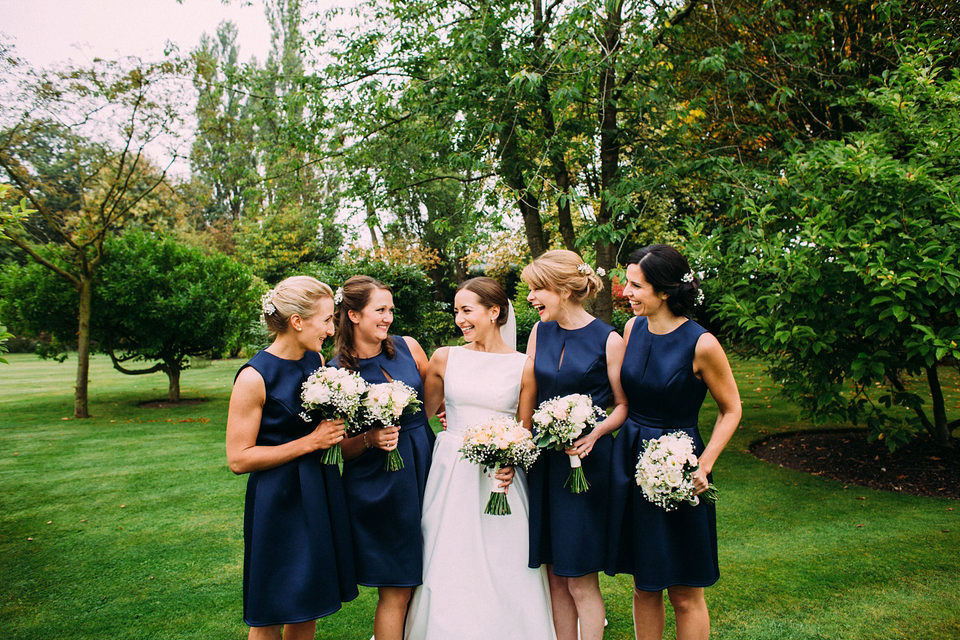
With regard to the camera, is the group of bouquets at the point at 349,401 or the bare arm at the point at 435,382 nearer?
the group of bouquets at the point at 349,401

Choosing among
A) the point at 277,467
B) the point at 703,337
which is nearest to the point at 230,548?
the point at 277,467

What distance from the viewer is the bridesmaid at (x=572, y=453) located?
130 inches

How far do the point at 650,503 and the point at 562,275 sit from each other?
1.37 meters

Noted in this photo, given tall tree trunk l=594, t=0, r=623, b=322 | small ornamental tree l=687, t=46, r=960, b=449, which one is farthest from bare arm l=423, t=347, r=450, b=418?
tall tree trunk l=594, t=0, r=623, b=322

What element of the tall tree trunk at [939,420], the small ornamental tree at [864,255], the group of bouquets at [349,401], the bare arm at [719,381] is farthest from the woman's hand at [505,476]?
the tall tree trunk at [939,420]

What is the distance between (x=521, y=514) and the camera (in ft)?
11.6

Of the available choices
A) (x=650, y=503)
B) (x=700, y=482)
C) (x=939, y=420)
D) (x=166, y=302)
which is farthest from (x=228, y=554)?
(x=166, y=302)

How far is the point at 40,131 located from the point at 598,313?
1166 cm

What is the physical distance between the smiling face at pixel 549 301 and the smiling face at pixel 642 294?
0.43 m

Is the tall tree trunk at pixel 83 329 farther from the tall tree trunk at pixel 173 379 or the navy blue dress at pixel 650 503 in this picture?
the navy blue dress at pixel 650 503

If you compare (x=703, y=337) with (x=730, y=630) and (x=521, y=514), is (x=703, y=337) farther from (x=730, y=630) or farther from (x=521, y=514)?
(x=730, y=630)

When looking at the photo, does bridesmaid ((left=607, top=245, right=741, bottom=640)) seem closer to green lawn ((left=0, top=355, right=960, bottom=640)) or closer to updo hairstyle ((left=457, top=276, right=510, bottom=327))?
updo hairstyle ((left=457, top=276, right=510, bottom=327))

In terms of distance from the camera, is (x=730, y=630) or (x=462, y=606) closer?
(x=462, y=606)

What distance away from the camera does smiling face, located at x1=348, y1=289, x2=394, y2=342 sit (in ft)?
11.6
